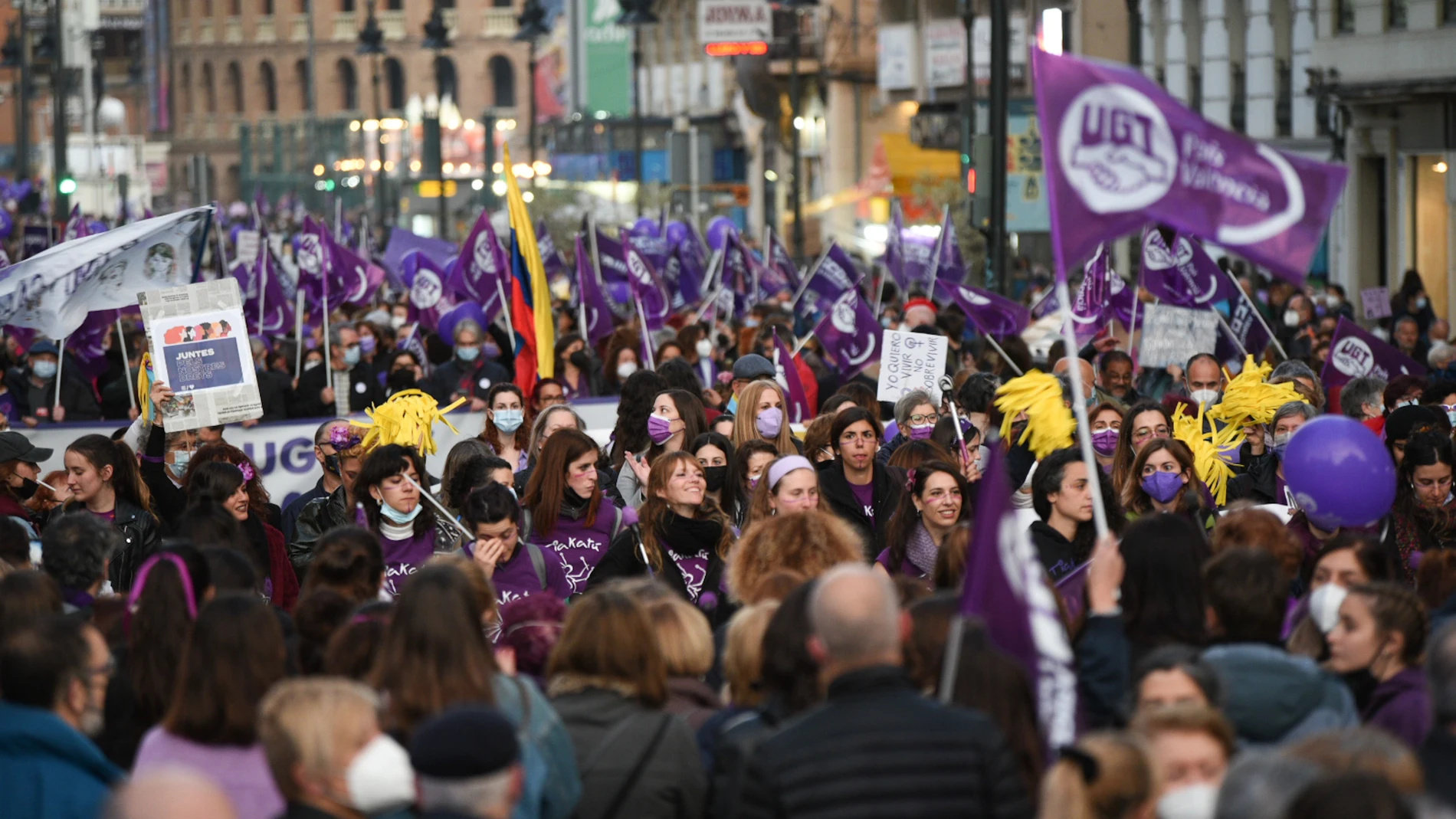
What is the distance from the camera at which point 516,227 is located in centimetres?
1538

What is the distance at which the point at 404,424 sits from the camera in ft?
33.9

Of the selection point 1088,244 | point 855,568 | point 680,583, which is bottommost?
point 680,583

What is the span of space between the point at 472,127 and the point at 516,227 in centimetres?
8570

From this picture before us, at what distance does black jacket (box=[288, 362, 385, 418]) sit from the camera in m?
16.4

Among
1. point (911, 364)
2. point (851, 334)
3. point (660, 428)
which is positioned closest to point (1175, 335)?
point (851, 334)

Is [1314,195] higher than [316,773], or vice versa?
[1314,195]

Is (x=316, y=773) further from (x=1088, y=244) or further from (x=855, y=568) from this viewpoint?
(x=1088, y=244)

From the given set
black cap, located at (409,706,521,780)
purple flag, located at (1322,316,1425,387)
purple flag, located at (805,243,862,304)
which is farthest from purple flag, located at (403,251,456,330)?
black cap, located at (409,706,521,780)

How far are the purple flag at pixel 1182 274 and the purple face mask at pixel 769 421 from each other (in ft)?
20.6

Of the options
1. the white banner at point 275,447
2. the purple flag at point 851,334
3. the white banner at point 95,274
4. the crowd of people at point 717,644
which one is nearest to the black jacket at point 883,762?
the crowd of people at point 717,644

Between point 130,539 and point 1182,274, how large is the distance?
30.7 feet

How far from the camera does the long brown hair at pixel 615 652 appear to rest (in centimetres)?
546

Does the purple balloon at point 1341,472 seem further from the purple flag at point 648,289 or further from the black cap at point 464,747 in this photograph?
the purple flag at point 648,289

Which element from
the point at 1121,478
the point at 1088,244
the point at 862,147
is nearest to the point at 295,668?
the point at 1088,244
